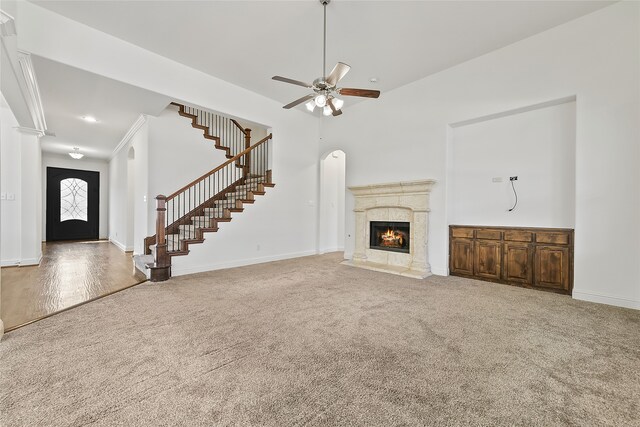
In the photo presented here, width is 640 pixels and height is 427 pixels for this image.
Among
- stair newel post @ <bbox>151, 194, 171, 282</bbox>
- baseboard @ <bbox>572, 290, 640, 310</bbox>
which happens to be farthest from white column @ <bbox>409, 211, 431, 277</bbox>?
stair newel post @ <bbox>151, 194, 171, 282</bbox>

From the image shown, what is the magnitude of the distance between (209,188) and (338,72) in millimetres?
4297

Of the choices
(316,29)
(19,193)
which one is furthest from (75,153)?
(316,29)

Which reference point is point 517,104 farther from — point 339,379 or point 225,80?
point 225,80

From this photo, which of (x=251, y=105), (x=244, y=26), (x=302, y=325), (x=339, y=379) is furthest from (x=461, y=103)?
(x=339, y=379)

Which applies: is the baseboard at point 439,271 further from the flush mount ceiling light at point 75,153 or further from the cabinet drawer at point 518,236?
the flush mount ceiling light at point 75,153

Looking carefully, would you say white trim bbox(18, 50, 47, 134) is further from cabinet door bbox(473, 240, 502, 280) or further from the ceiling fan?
cabinet door bbox(473, 240, 502, 280)

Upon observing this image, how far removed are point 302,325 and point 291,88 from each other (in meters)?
4.55

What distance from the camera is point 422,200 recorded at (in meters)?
4.97

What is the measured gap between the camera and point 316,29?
365 cm

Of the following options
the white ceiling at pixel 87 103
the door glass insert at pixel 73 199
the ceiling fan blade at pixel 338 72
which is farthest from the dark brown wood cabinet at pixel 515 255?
the door glass insert at pixel 73 199

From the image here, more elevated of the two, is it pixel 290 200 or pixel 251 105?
pixel 251 105

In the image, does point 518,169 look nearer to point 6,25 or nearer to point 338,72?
point 338,72

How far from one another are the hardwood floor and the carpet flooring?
36cm

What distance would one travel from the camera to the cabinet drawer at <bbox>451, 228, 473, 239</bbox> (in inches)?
179
